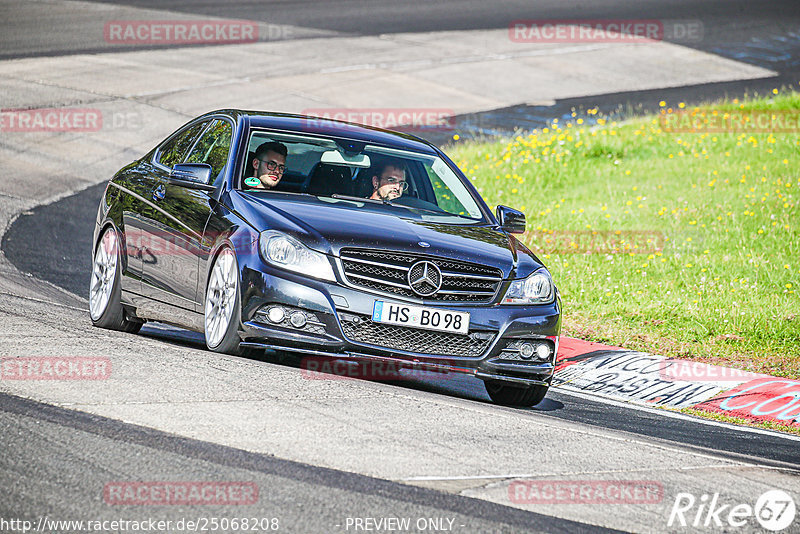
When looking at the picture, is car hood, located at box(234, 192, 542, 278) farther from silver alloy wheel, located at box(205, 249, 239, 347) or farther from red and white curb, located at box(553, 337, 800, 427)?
red and white curb, located at box(553, 337, 800, 427)

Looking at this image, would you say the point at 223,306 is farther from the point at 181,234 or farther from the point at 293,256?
the point at 181,234

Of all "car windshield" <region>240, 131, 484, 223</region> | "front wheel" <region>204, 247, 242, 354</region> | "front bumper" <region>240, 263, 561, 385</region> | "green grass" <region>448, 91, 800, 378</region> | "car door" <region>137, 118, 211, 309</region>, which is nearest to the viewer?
"front bumper" <region>240, 263, 561, 385</region>

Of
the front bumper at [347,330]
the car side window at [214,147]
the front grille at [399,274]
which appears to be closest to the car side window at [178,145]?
the car side window at [214,147]

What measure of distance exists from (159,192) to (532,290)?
2.79 metres

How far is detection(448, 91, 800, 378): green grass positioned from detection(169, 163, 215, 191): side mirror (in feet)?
15.1

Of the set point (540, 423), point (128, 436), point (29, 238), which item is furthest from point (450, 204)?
point (29, 238)

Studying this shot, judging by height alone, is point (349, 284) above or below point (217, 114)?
below

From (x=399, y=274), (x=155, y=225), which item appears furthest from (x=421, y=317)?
(x=155, y=225)

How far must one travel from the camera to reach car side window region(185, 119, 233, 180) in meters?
8.39

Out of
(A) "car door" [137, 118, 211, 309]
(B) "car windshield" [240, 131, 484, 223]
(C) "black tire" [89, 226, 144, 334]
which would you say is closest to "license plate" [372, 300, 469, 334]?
(B) "car windshield" [240, 131, 484, 223]

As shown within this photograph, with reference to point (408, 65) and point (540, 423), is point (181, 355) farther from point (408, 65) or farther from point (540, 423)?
point (408, 65)

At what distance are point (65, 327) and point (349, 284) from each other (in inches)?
84.4

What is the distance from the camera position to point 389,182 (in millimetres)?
8555

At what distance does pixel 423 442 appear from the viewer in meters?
5.80
